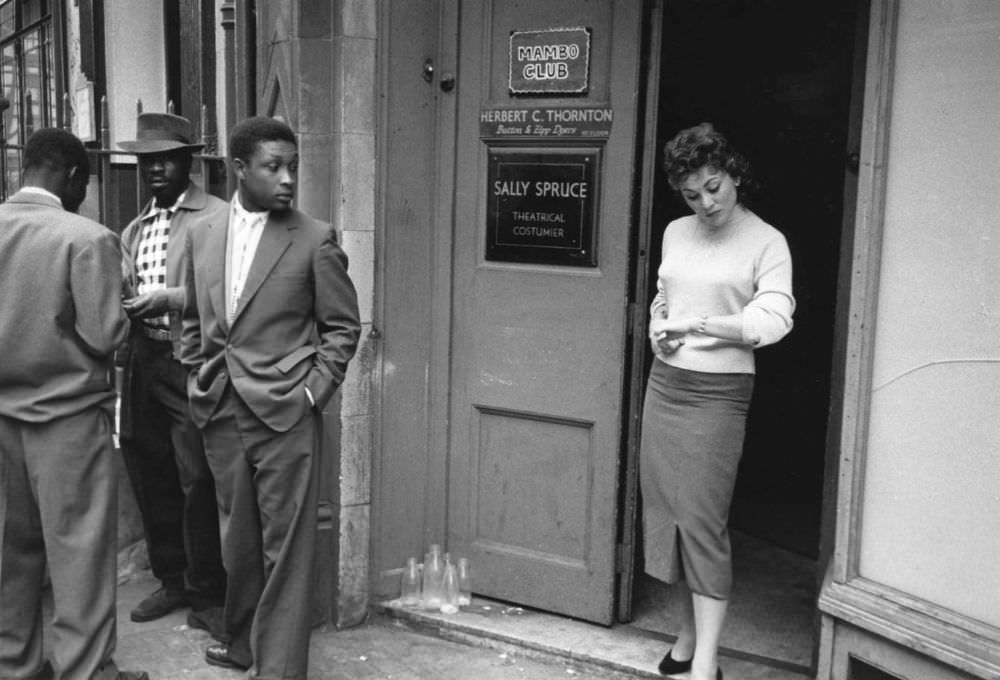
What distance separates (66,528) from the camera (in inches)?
154

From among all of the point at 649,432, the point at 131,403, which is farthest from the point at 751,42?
the point at 131,403

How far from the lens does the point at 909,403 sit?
12.2 ft

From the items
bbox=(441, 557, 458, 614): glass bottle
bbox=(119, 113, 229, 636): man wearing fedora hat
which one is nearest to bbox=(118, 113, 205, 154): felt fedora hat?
bbox=(119, 113, 229, 636): man wearing fedora hat

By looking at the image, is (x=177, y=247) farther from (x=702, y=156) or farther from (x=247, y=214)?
(x=702, y=156)

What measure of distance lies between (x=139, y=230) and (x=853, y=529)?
3.21 m

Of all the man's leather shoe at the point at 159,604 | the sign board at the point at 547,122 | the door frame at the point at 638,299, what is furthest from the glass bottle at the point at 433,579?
the sign board at the point at 547,122

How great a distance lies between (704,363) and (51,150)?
2.49 metres

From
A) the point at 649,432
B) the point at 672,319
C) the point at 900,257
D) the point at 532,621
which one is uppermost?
the point at 900,257

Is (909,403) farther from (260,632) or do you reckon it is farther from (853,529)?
(260,632)

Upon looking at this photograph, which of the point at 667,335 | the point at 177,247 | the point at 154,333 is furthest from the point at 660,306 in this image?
the point at 154,333

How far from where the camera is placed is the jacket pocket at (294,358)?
3.86 meters

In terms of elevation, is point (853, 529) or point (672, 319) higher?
point (672, 319)

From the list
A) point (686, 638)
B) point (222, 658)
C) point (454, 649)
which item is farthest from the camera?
point (454, 649)

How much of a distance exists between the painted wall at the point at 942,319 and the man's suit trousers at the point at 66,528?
2.76m
